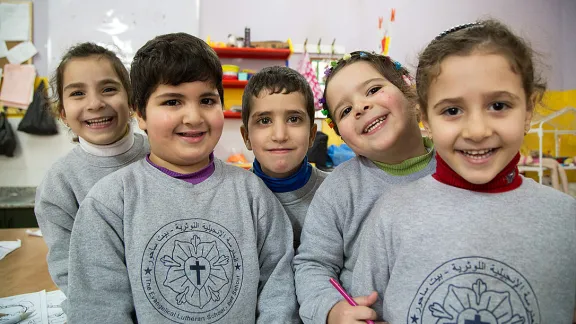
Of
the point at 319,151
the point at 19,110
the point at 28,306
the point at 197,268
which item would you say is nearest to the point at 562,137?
the point at 319,151

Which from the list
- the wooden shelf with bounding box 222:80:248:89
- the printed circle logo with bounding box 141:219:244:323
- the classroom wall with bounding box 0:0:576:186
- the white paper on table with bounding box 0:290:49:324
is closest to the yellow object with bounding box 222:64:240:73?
the wooden shelf with bounding box 222:80:248:89

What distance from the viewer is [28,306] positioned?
3.61 feet

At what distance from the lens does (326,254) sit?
0.91 metres

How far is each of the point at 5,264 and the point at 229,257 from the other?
3.70 ft

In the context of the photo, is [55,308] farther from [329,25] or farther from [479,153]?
[329,25]

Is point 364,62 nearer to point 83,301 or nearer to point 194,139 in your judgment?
point 194,139

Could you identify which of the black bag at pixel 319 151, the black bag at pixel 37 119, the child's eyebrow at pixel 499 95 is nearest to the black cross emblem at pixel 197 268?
the child's eyebrow at pixel 499 95

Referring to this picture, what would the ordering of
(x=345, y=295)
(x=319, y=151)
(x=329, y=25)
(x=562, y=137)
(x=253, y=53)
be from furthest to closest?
1. (x=562, y=137)
2. (x=329, y=25)
3. (x=253, y=53)
4. (x=319, y=151)
5. (x=345, y=295)

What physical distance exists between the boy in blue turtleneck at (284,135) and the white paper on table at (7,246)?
118cm

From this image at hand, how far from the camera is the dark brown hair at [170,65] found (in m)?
0.89

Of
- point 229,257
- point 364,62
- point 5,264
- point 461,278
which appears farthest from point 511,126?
point 5,264

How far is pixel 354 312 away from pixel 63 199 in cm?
88

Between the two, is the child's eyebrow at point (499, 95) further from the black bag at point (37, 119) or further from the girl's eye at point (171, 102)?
the black bag at point (37, 119)

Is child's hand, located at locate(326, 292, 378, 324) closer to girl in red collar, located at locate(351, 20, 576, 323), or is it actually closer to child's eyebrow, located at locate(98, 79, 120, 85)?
girl in red collar, located at locate(351, 20, 576, 323)
